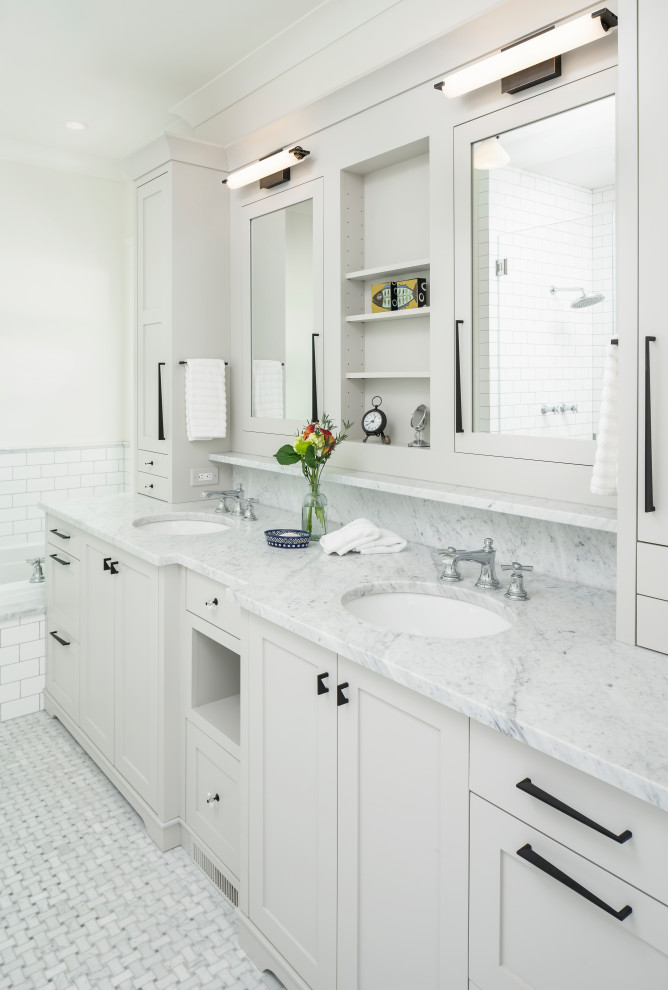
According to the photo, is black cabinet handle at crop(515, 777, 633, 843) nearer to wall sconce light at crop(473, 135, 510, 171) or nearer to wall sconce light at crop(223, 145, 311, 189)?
wall sconce light at crop(473, 135, 510, 171)

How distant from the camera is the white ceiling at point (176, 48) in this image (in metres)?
2.28

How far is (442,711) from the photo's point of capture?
1.28m

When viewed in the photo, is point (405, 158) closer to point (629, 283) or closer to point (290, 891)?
point (629, 283)

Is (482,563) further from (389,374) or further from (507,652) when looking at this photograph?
(389,374)

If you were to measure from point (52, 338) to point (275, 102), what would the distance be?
2.21 metres

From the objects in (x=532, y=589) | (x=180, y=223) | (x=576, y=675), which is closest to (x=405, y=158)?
(x=180, y=223)

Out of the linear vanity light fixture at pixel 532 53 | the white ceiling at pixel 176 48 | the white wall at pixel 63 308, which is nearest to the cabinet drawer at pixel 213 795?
the linear vanity light fixture at pixel 532 53

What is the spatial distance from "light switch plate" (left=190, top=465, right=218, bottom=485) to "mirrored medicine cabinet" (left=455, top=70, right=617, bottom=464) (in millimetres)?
1505

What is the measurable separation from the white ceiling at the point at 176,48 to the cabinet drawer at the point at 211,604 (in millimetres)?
Answer: 1709

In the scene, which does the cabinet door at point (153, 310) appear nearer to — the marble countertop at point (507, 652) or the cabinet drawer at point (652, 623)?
the marble countertop at point (507, 652)

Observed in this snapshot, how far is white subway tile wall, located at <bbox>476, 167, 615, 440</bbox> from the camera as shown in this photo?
5.65ft

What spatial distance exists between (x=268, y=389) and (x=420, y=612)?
4.75ft

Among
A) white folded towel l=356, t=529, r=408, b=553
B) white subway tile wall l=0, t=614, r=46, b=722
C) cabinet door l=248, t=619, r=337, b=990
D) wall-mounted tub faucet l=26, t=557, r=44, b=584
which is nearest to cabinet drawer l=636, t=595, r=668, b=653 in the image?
cabinet door l=248, t=619, r=337, b=990

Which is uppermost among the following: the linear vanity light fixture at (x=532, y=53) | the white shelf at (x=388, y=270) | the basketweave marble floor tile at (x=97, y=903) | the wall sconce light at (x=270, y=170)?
the wall sconce light at (x=270, y=170)
